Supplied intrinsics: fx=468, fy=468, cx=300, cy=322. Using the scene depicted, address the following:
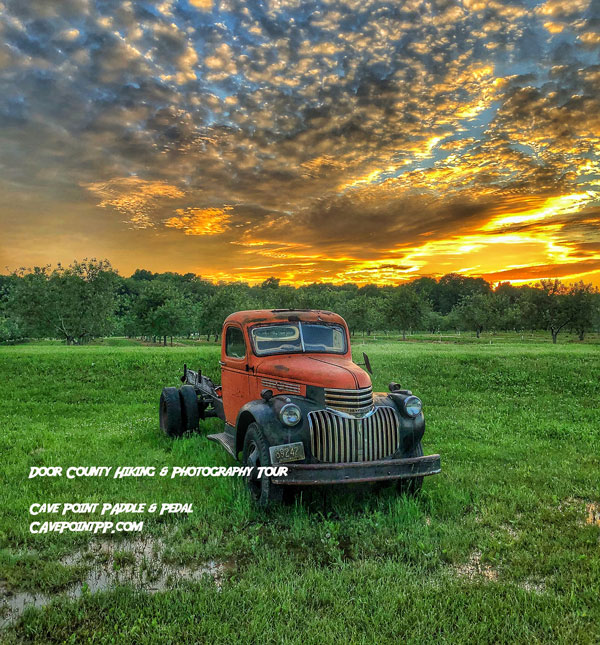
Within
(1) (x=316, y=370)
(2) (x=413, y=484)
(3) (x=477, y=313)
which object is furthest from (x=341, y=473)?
(3) (x=477, y=313)

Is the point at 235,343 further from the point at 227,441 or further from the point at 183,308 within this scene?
the point at 183,308

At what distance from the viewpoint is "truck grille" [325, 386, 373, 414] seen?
563 cm

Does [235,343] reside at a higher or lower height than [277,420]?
higher

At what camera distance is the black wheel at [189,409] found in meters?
9.37

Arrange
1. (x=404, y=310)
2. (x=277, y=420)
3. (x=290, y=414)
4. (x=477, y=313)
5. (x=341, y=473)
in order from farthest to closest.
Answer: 1. (x=404, y=310)
2. (x=477, y=313)
3. (x=277, y=420)
4. (x=290, y=414)
5. (x=341, y=473)

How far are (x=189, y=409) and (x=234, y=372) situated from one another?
2.26 m

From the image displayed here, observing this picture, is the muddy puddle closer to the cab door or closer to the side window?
the cab door

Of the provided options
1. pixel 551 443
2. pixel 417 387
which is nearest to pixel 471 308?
pixel 417 387

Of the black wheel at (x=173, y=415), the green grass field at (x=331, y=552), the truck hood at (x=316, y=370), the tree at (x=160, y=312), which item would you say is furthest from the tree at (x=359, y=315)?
the truck hood at (x=316, y=370)

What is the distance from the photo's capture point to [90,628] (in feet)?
11.4

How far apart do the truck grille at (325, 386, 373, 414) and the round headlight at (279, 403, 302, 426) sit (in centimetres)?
41

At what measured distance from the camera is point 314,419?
5.56 meters

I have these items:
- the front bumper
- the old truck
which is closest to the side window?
the old truck

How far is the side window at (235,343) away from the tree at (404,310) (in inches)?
2355
